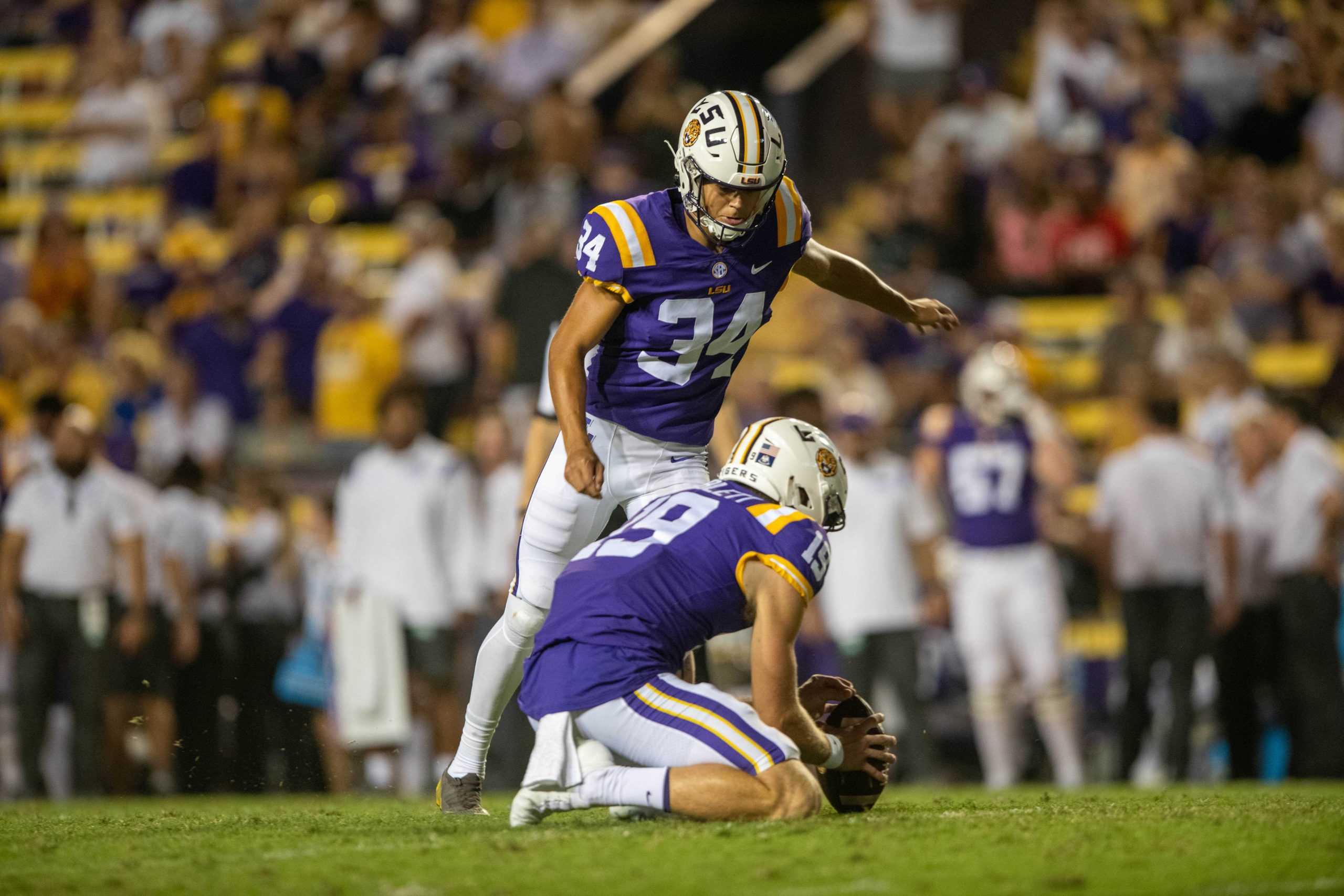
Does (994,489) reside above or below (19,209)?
below

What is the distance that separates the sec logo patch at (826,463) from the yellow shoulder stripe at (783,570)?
1.34 feet

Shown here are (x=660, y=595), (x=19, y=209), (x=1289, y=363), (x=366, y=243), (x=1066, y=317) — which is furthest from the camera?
(x=19, y=209)

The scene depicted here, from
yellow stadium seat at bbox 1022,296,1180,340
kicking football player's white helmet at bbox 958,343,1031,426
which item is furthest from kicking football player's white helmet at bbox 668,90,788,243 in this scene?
yellow stadium seat at bbox 1022,296,1180,340

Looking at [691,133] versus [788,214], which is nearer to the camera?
[691,133]

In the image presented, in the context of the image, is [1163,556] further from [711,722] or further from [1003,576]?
[711,722]

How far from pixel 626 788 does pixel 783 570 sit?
30.1 inches

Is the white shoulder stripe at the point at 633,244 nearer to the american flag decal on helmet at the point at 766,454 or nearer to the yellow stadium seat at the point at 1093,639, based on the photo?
the american flag decal on helmet at the point at 766,454

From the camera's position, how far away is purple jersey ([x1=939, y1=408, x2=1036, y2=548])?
9703 mm

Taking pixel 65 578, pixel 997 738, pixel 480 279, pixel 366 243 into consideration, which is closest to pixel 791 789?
pixel 997 738

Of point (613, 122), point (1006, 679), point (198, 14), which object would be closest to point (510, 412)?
point (1006, 679)

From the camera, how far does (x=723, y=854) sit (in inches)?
168

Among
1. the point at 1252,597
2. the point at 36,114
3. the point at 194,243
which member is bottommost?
the point at 1252,597

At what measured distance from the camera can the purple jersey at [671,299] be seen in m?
5.47

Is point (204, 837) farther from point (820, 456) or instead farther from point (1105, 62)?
point (1105, 62)
